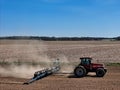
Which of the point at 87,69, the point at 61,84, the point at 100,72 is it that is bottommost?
the point at 61,84

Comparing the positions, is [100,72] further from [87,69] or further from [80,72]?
[80,72]

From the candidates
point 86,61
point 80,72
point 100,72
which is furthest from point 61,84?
point 86,61

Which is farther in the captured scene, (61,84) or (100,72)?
(100,72)

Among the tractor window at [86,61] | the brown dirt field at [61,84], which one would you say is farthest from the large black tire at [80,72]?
the brown dirt field at [61,84]

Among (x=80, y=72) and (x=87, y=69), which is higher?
(x=87, y=69)

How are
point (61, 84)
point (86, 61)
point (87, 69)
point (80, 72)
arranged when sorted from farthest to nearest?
point (86, 61)
point (87, 69)
point (80, 72)
point (61, 84)

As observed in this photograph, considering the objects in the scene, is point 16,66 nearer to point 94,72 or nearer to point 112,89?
point 94,72

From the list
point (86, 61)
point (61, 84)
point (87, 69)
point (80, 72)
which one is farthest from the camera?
point (86, 61)

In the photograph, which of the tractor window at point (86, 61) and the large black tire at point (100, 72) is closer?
the large black tire at point (100, 72)

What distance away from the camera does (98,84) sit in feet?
68.3

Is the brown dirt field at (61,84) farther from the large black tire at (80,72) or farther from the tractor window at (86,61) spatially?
the tractor window at (86,61)

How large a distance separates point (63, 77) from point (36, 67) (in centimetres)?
731

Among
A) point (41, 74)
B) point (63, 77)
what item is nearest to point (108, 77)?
point (63, 77)

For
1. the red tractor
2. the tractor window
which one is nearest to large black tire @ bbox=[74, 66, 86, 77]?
the red tractor
